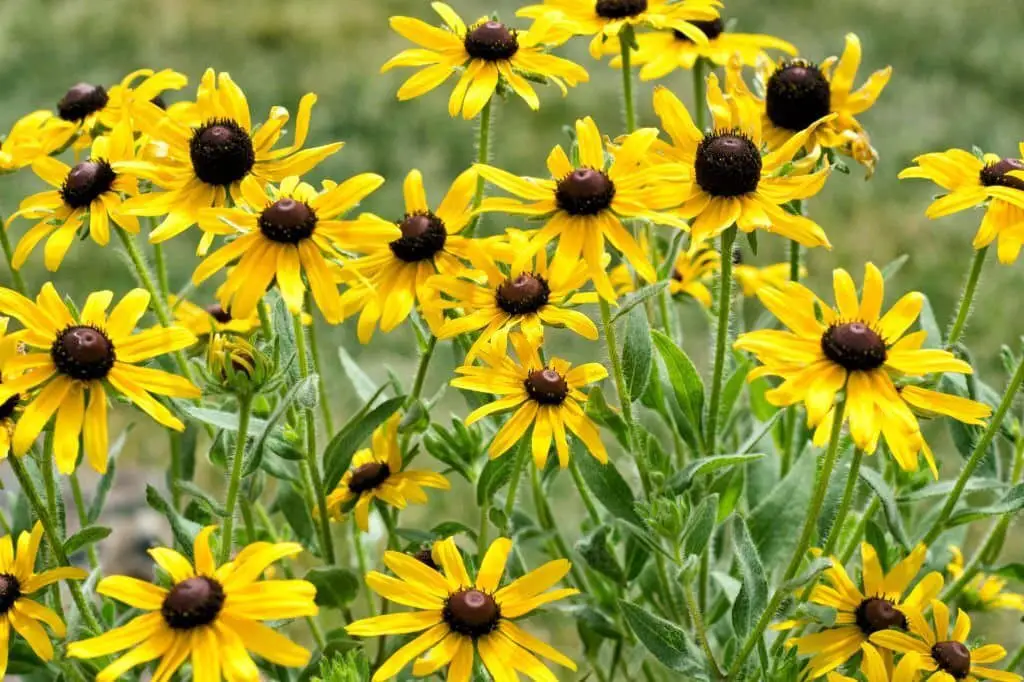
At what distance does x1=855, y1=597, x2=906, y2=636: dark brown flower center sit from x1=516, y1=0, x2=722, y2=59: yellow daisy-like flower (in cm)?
87

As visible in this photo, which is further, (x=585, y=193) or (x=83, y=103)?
(x=83, y=103)

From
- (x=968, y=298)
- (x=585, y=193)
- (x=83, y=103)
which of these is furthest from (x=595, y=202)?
(x=83, y=103)

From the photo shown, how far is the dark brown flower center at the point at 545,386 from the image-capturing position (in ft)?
5.11

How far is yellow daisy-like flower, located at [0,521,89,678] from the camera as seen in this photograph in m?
1.43

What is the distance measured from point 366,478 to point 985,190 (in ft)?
3.02

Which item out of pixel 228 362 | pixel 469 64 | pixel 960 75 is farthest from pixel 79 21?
pixel 228 362

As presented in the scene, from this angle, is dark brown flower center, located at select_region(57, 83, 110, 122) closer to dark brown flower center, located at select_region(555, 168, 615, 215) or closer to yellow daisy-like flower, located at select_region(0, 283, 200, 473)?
yellow daisy-like flower, located at select_region(0, 283, 200, 473)

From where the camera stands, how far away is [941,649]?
1501 millimetres

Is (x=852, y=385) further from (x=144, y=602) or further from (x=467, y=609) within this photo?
(x=144, y=602)

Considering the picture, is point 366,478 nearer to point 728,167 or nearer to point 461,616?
point 461,616

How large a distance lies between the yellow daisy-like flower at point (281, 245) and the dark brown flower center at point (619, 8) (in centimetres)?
57

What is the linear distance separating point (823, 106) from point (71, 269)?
10.3ft

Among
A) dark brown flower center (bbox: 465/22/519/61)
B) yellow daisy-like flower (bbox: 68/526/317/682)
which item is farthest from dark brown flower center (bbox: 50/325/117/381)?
dark brown flower center (bbox: 465/22/519/61)

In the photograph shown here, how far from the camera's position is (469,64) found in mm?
1810
